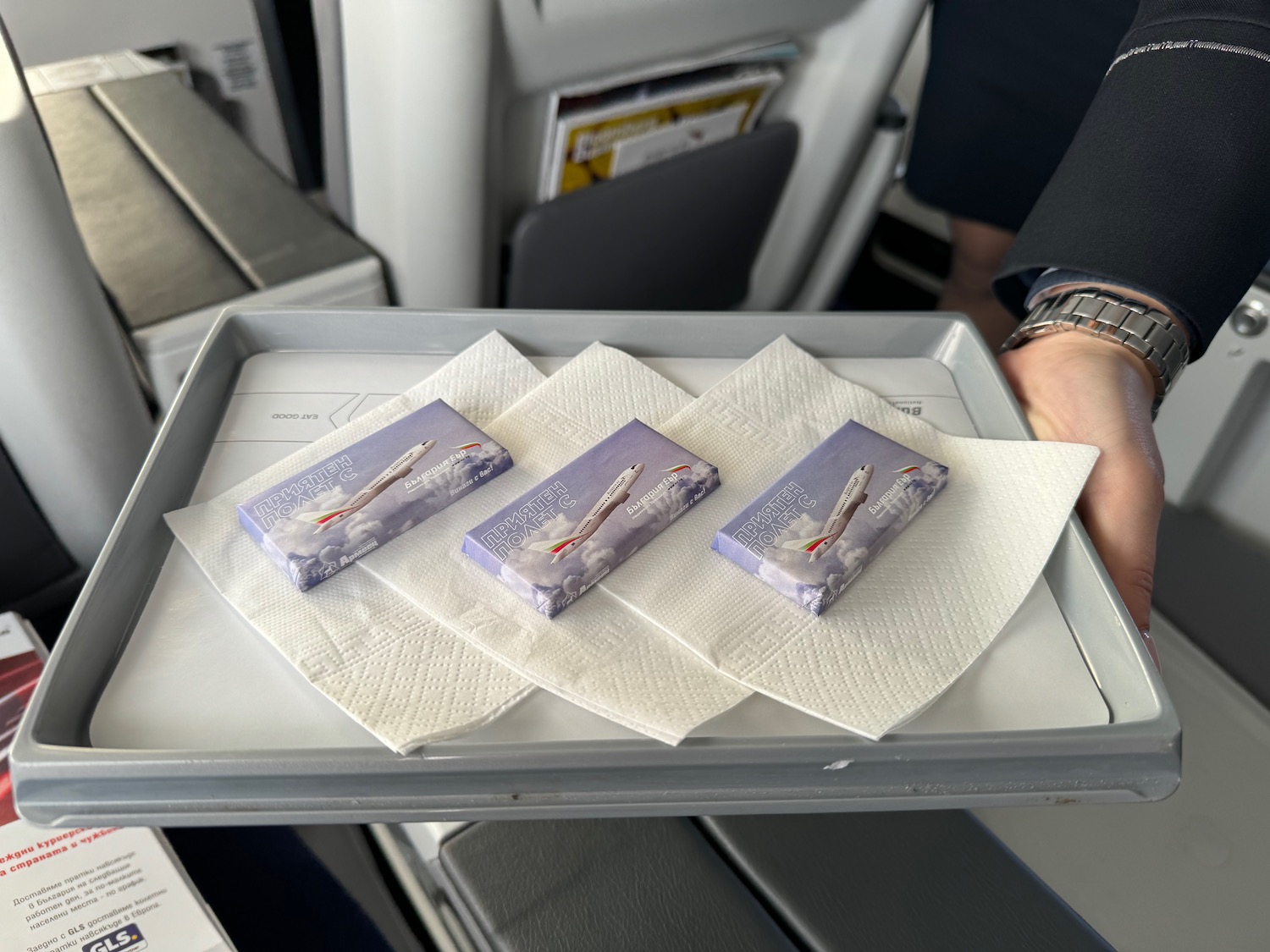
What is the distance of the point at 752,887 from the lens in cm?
60

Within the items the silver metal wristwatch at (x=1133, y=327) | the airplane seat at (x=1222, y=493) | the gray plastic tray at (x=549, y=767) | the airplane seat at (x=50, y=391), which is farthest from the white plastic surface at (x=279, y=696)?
the airplane seat at (x=1222, y=493)

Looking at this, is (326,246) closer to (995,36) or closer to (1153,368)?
(1153,368)

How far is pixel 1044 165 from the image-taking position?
46.8 inches

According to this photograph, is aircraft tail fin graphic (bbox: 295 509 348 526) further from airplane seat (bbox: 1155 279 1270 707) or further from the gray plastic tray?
airplane seat (bbox: 1155 279 1270 707)

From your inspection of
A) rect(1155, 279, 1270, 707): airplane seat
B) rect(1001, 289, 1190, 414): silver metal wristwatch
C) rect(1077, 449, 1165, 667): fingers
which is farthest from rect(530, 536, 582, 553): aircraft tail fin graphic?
rect(1155, 279, 1270, 707): airplane seat

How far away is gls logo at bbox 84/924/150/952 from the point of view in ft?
1.78

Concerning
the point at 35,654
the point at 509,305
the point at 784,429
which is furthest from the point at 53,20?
the point at 784,429

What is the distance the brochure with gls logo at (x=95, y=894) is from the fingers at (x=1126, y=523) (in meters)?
0.60

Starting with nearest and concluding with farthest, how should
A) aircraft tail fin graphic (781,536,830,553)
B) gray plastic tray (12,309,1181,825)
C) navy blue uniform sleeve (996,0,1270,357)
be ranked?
gray plastic tray (12,309,1181,825) < aircraft tail fin graphic (781,536,830,553) < navy blue uniform sleeve (996,0,1270,357)

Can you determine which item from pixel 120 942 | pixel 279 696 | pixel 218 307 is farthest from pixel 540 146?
pixel 120 942

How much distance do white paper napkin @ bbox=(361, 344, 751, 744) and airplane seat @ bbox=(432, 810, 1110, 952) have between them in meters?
0.21

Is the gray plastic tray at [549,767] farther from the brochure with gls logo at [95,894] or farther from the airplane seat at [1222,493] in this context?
the airplane seat at [1222,493]

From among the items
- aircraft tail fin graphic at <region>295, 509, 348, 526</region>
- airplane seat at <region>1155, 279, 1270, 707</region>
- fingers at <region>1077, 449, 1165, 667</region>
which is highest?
aircraft tail fin graphic at <region>295, 509, 348, 526</region>

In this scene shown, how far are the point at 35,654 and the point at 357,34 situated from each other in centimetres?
54
